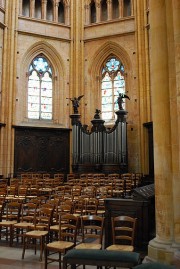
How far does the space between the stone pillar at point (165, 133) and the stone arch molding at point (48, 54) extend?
17329 mm

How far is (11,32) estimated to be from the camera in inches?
850

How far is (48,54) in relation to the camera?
76.6ft

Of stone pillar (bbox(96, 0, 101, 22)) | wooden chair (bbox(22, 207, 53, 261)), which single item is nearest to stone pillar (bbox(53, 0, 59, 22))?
stone pillar (bbox(96, 0, 101, 22))

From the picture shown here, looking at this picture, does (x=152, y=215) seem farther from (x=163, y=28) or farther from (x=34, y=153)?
(x=34, y=153)

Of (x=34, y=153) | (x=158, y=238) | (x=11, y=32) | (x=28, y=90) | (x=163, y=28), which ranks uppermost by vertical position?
(x=11, y=32)

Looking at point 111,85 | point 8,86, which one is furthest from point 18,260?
point 111,85

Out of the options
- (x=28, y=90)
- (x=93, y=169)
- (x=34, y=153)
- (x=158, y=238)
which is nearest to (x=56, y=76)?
(x=28, y=90)

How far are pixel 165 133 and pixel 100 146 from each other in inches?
580

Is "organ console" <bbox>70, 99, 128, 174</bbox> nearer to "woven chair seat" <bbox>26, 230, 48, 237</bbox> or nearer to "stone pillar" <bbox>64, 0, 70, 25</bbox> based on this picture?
"stone pillar" <bbox>64, 0, 70, 25</bbox>

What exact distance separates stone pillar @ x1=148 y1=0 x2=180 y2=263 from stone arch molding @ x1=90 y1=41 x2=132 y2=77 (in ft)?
54.0

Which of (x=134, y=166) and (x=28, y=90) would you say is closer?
(x=134, y=166)

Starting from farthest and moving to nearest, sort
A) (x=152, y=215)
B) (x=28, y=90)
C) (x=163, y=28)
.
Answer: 1. (x=28, y=90)
2. (x=152, y=215)
3. (x=163, y=28)

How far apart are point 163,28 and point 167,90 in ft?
3.89

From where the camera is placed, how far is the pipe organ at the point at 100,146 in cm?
2017
